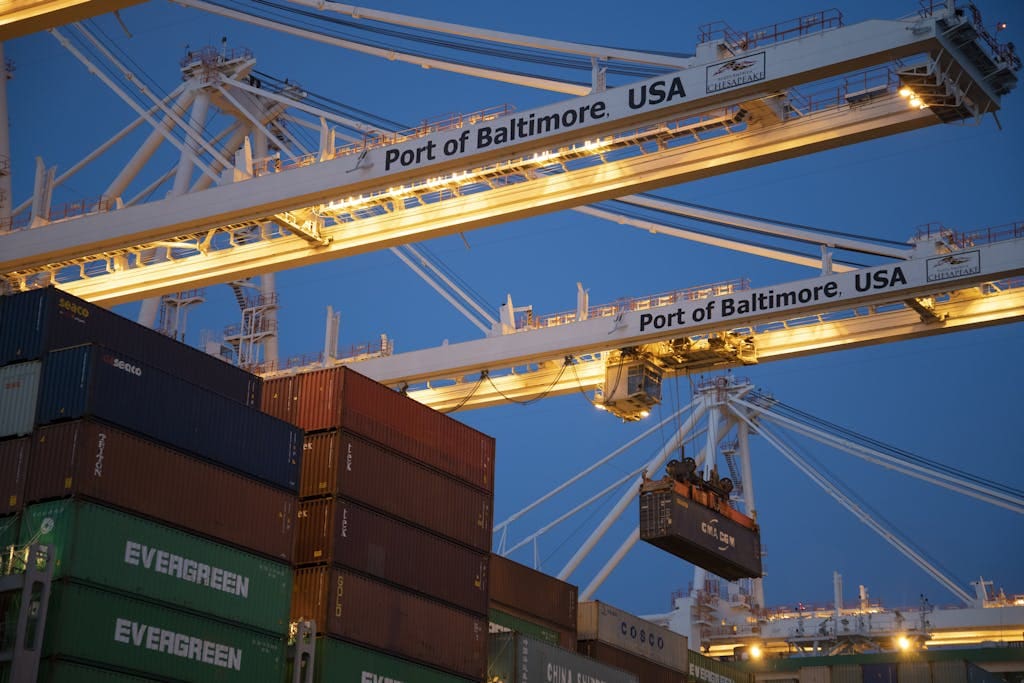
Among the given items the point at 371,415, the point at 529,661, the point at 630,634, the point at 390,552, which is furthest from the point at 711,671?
the point at 371,415

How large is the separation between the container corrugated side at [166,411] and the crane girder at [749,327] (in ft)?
33.7

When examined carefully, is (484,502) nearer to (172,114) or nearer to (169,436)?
(169,436)

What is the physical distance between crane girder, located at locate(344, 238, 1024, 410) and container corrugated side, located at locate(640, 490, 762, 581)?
3811 millimetres

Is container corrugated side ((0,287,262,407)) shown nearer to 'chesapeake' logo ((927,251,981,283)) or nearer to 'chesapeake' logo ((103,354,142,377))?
'chesapeake' logo ((103,354,142,377))

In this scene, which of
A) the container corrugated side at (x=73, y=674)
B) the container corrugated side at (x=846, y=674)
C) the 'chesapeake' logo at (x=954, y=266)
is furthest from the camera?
the container corrugated side at (x=846, y=674)

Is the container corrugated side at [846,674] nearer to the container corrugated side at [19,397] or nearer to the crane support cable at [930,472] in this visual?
the crane support cable at [930,472]

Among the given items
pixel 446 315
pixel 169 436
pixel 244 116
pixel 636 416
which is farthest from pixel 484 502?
pixel 446 315

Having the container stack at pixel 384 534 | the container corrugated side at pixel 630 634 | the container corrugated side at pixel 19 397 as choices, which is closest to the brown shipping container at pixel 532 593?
the container corrugated side at pixel 630 634

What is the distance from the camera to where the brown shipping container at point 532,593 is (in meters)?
33.5

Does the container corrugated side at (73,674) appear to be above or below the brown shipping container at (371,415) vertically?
below

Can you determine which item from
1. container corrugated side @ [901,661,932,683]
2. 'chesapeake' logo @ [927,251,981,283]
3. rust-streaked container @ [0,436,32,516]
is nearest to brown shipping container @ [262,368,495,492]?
rust-streaked container @ [0,436,32,516]

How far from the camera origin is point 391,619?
2647cm

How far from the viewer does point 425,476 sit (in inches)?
1128

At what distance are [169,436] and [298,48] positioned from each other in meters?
160
